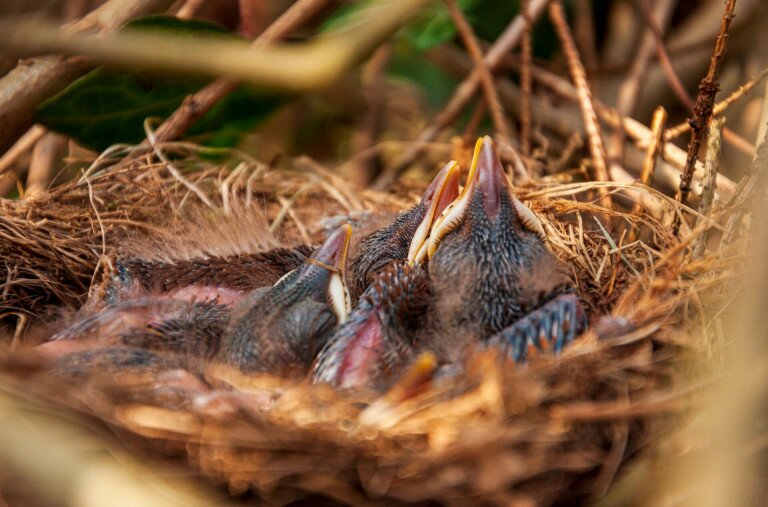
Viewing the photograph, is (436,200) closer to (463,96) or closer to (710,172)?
(710,172)

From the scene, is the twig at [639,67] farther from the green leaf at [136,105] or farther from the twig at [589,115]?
the green leaf at [136,105]

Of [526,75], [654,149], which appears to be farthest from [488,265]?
[526,75]

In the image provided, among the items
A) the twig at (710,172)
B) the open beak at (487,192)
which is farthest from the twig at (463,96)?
the twig at (710,172)

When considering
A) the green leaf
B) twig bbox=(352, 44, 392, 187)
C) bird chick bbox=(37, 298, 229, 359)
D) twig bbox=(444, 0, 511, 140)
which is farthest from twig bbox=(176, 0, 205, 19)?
bird chick bbox=(37, 298, 229, 359)

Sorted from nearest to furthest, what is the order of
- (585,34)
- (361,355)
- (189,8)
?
(361,355) → (189,8) → (585,34)

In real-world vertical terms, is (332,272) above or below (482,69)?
below

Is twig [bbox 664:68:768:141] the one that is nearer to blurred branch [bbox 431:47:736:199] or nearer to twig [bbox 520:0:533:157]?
blurred branch [bbox 431:47:736:199]
